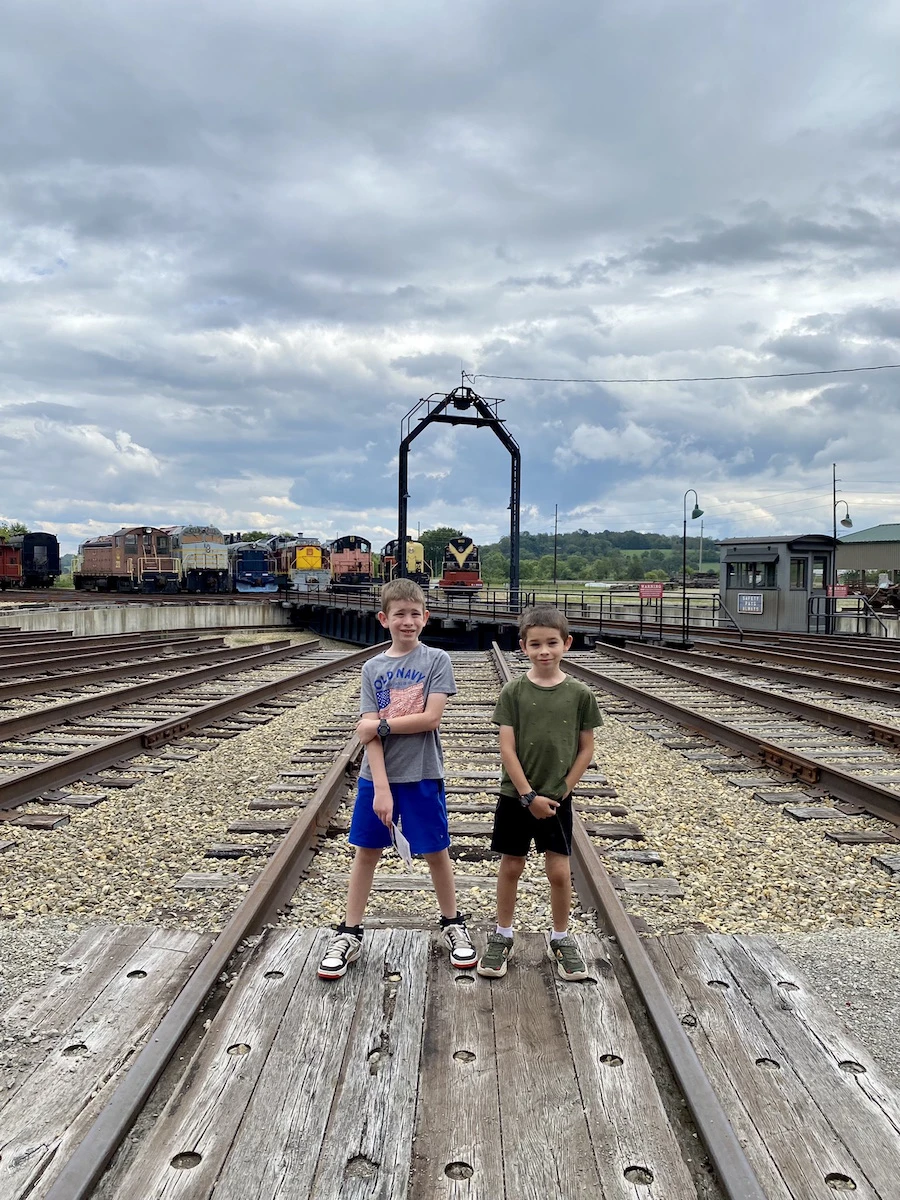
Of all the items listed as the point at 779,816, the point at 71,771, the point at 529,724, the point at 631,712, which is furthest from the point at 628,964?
the point at 631,712

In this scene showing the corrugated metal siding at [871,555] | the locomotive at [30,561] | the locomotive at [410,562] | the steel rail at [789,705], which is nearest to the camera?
the steel rail at [789,705]

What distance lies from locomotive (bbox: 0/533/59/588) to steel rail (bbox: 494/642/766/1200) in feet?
152

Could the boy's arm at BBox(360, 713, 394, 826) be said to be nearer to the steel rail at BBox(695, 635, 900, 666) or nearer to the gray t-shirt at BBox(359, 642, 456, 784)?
the gray t-shirt at BBox(359, 642, 456, 784)

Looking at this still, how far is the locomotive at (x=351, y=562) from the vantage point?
43.9m

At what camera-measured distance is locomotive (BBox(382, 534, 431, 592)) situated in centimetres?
3917

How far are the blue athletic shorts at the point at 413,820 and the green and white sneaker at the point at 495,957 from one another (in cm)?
42

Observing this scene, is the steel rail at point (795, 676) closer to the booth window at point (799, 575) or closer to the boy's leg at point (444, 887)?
the booth window at point (799, 575)

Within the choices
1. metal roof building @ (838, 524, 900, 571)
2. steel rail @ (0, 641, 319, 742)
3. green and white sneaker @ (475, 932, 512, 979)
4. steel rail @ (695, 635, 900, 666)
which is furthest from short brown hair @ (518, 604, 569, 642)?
metal roof building @ (838, 524, 900, 571)

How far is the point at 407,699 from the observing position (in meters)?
3.10

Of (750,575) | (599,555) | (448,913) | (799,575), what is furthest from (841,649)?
(599,555)

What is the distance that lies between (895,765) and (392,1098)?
20.1 ft

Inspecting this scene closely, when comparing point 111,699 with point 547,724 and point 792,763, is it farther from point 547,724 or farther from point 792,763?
point 547,724

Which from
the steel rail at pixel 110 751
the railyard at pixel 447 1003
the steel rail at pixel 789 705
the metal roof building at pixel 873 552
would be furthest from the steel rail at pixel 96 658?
the metal roof building at pixel 873 552

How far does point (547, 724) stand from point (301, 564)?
40461 millimetres
